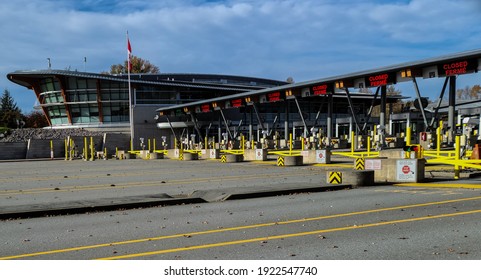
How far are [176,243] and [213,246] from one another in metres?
0.68

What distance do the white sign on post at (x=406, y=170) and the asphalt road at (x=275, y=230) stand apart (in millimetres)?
2435

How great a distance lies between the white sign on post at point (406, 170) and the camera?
54.5 ft

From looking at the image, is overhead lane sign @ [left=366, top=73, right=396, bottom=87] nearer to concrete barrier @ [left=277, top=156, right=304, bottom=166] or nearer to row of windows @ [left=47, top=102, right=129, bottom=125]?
concrete barrier @ [left=277, top=156, right=304, bottom=166]

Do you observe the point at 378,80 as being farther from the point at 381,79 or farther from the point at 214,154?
the point at 214,154

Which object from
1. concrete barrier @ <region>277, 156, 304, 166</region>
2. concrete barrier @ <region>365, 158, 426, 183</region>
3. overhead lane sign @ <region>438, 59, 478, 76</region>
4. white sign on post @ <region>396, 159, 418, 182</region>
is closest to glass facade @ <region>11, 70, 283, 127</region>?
concrete barrier @ <region>277, 156, 304, 166</region>

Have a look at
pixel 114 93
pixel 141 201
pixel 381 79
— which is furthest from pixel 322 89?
pixel 114 93

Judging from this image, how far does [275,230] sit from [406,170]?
9.53 meters

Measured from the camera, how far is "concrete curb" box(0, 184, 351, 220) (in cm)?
1116

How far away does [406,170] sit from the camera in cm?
1681

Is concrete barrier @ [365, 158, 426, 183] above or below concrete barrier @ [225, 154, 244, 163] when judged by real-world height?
above

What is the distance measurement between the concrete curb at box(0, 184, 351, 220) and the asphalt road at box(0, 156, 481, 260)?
1.03 ft

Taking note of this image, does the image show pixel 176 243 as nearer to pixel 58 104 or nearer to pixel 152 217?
pixel 152 217

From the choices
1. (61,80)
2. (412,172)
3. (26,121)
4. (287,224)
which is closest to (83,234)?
(287,224)

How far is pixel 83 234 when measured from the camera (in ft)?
28.9
